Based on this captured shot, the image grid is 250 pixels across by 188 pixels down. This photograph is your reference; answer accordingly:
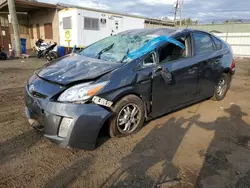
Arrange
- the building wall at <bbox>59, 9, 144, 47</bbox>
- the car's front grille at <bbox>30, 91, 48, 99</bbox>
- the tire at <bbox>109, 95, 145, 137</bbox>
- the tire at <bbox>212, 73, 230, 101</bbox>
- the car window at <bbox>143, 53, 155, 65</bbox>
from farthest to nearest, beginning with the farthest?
the building wall at <bbox>59, 9, 144, 47</bbox> < the tire at <bbox>212, 73, 230, 101</bbox> < the car window at <bbox>143, 53, 155, 65</bbox> < the tire at <bbox>109, 95, 145, 137</bbox> < the car's front grille at <bbox>30, 91, 48, 99</bbox>

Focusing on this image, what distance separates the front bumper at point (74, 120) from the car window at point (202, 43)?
238 centimetres

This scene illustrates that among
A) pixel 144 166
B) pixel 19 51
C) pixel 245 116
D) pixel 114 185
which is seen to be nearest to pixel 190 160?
pixel 144 166

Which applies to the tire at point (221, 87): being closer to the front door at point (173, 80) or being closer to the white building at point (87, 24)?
the front door at point (173, 80)

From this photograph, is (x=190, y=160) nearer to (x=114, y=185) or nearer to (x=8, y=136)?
(x=114, y=185)

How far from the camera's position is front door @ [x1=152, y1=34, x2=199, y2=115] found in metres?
3.40

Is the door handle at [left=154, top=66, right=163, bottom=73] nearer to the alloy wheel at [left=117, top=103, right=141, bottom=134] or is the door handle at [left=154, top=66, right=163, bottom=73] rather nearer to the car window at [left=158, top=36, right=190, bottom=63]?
the car window at [left=158, top=36, right=190, bottom=63]

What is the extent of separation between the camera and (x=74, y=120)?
256cm

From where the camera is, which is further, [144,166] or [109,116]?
[109,116]

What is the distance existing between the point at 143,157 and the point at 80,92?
1156mm

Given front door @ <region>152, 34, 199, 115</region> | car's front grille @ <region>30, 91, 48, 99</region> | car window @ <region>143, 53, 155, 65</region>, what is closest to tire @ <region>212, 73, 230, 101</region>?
front door @ <region>152, 34, 199, 115</region>

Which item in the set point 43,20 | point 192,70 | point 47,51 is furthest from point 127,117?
point 43,20

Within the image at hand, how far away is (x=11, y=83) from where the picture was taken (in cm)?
633

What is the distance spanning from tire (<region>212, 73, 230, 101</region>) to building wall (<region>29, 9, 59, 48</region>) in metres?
13.9

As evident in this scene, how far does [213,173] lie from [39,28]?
19.0 metres
